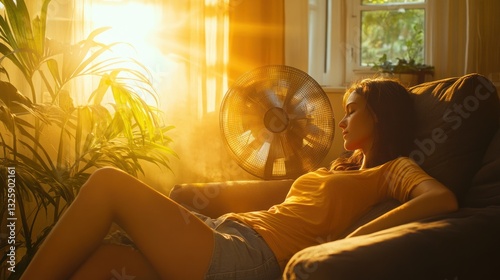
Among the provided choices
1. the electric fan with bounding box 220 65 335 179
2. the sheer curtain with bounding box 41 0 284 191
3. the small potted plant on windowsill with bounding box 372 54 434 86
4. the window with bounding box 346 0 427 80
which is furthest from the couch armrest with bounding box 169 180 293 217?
the window with bounding box 346 0 427 80

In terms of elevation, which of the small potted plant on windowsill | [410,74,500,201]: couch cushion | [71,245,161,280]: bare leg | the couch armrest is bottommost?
[71,245,161,280]: bare leg

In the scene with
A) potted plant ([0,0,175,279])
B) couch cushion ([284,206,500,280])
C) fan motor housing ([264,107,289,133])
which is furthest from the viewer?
fan motor housing ([264,107,289,133])

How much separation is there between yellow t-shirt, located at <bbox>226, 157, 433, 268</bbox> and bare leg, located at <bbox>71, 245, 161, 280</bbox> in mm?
306

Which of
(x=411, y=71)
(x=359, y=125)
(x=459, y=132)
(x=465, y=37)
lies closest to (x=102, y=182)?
(x=359, y=125)

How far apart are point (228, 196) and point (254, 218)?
35 centimetres

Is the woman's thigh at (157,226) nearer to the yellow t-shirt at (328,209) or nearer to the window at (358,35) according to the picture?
the yellow t-shirt at (328,209)

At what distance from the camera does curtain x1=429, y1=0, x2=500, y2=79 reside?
3.12 meters

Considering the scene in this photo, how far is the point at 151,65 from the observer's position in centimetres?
313

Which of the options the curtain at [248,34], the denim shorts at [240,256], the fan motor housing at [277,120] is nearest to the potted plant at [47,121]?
the fan motor housing at [277,120]

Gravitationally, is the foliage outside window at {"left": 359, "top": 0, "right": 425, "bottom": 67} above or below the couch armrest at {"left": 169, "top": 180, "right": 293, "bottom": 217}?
above

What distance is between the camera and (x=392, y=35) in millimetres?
3607

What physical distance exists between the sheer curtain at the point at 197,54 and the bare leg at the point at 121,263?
1.44m

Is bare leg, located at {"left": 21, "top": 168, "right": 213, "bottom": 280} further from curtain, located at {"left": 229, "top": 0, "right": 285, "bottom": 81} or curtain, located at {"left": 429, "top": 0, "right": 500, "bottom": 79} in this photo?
curtain, located at {"left": 429, "top": 0, "right": 500, "bottom": 79}

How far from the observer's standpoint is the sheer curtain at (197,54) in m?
3.13
